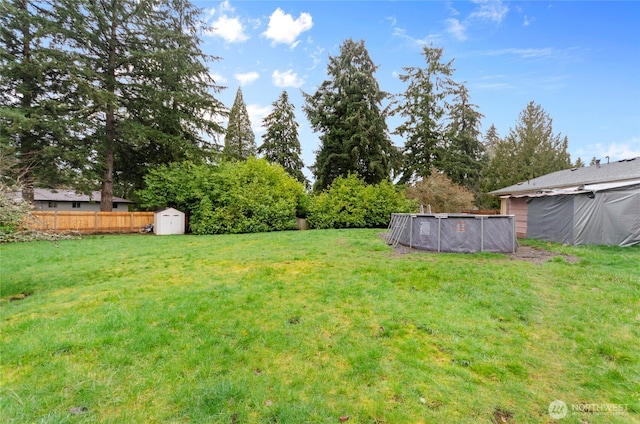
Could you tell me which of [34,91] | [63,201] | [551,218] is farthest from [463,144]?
[63,201]

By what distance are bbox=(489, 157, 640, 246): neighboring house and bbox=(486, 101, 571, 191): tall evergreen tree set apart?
10538 mm

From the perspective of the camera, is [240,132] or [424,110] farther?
[240,132]

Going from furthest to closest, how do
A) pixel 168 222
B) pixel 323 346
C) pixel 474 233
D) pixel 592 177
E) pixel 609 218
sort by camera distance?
pixel 168 222 < pixel 592 177 < pixel 609 218 < pixel 474 233 < pixel 323 346

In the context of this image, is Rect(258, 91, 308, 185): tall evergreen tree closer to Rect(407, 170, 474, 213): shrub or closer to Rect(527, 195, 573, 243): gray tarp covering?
Rect(407, 170, 474, 213): shrub

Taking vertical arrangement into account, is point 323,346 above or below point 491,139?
below

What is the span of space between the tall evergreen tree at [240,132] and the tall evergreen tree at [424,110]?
1504 centimetres

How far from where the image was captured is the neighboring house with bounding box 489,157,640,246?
342 inches

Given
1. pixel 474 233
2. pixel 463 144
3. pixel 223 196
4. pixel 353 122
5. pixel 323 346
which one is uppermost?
pixel 353 122

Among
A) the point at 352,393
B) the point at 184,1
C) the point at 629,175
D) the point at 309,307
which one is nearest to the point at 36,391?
the point at 352,393

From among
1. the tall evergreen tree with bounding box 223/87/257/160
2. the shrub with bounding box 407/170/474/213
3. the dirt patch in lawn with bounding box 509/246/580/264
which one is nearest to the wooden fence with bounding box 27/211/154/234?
the tall evergreen tree with bounding box 223/87/257/160

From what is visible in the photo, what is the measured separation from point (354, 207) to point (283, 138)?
13858mm

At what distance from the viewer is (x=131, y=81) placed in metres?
16.5

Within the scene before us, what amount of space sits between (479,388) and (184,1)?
2479cm

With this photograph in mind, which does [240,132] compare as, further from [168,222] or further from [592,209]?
[592,209]
